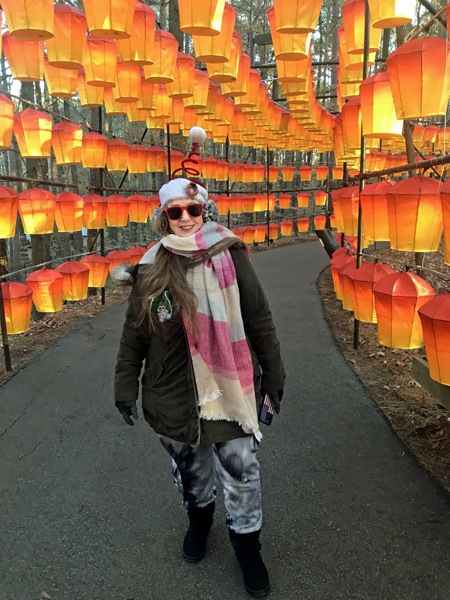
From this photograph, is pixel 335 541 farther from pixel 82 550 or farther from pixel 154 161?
pixel 154 161

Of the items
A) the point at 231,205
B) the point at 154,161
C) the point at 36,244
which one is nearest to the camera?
the point at 154,161

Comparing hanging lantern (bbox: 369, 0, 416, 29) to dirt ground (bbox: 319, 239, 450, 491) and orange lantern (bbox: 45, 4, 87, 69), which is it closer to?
dirt ground (bbox: 319, 239, 450, 491)

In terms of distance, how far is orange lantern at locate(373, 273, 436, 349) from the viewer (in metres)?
3.84

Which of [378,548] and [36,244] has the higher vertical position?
[36,244]

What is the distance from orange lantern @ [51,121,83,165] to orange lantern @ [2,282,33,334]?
2316 millimetres

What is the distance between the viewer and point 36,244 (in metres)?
11.9

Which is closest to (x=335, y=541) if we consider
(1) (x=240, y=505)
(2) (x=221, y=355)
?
(1) (x=240, y=505)

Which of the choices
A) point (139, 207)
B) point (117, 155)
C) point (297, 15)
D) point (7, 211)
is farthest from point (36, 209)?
point (297, 15)

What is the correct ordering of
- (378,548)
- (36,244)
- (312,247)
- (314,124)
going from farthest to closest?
(312,247) → (36,244) → (314,124) → (378,548)

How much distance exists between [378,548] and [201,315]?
1.68 m

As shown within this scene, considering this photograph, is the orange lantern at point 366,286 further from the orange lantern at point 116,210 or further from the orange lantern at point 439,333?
the orange lantern at point 116,210

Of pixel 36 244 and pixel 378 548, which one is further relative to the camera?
pixel 36 244

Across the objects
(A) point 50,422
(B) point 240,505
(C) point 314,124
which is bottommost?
(A) point 50,422

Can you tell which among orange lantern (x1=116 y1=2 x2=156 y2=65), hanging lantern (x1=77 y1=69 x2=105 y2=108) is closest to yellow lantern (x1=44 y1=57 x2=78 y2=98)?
hanging lantern (x1=77 y1=69 x2=105 y2=108)
